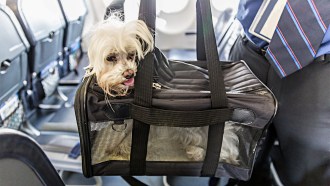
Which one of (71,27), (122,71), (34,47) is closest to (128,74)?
(122,71)

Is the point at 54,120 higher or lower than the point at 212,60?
lower

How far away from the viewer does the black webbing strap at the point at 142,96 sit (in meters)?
0.67

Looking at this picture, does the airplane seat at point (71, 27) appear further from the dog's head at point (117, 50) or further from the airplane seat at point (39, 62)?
the dog's head at point (117, 50)

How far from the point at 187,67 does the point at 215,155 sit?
0.89 ft

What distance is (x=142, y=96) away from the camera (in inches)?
26.1

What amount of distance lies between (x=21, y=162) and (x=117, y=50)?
0.39 meters

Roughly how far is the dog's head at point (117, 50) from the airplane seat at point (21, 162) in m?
0.23

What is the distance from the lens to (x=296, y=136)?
84 cm

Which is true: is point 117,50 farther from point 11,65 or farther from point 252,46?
point 11,65

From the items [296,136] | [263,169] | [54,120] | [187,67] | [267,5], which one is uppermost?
[267,5]

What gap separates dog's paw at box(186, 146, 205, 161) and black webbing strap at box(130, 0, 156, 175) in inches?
5.1

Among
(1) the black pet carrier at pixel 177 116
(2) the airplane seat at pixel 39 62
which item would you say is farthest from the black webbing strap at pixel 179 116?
(2) the airplane seat at pixel 39 62

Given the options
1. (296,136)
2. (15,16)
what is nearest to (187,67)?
(296,136)

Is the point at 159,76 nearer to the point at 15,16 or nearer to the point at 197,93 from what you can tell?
the point at 197,93
